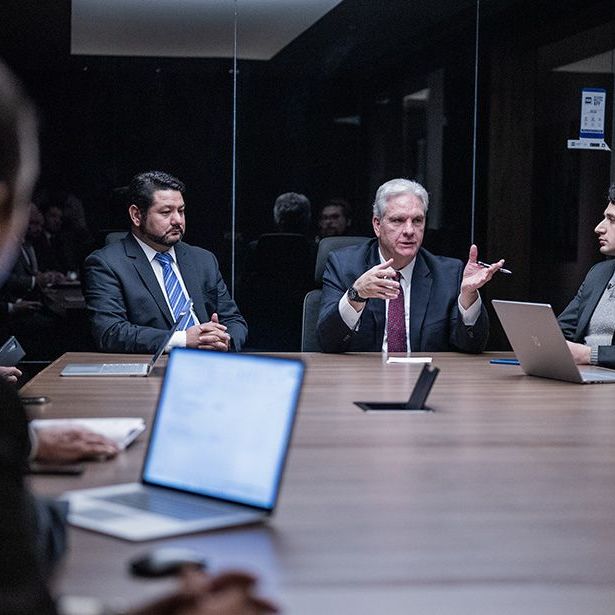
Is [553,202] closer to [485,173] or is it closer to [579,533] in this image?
[485,173]

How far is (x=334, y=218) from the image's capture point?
6238 millimetres

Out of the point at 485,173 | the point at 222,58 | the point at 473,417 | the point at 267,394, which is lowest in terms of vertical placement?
the point at 473,417

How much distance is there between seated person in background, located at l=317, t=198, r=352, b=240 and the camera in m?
6.23

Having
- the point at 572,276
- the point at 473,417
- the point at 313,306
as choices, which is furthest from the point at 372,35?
the point at 473,417

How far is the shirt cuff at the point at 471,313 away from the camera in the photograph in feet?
13.9

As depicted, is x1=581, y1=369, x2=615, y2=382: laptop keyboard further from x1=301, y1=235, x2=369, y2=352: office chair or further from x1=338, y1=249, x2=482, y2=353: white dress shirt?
x1=301, y1=235, x2=369, y2=352: office chair

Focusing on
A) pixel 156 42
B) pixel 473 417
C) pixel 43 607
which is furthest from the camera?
pixel 156 42

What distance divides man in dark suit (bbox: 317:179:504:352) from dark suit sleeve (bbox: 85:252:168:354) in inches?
28.2

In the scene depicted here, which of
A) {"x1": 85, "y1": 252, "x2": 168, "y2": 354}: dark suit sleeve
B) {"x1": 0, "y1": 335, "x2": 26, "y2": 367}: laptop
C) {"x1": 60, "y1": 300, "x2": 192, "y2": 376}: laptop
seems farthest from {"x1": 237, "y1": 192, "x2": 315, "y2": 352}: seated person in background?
{"x1": 0, "y1": 335, "x2": 26, "y2": 367}: laptop

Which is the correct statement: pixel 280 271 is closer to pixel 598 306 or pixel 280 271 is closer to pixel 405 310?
pixel 405 310

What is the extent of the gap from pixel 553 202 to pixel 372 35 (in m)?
1.51

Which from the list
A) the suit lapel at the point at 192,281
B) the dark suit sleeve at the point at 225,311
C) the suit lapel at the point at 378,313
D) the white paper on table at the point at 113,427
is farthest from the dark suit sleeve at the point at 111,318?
the white paper on table at the point at 113,427

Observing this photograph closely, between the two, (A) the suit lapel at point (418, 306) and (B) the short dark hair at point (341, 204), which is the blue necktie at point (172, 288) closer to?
(A) the suit lapel at point (418, 306)

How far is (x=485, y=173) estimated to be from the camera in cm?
632
